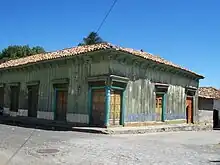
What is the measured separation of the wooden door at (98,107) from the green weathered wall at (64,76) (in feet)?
1.67

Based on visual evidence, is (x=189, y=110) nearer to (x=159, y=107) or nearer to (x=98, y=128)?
(x=159, y=107)

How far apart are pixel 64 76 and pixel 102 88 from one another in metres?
3.54

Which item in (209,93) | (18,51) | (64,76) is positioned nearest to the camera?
(64,76)

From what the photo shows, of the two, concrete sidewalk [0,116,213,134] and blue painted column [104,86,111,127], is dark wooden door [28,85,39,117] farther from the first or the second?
blue painted column [104,86,111,127]

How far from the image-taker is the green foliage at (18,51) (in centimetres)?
4671

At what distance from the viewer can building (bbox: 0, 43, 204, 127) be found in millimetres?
16578

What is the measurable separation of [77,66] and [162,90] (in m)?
6.30

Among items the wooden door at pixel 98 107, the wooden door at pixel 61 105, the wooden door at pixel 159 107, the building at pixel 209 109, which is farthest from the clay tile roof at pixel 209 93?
the wooden door at pixel 61 105

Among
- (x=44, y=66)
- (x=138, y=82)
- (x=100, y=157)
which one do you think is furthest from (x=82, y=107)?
(x=100, y=157)

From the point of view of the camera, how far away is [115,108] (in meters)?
16.9

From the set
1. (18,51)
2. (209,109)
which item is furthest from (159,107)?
A: (18,51)

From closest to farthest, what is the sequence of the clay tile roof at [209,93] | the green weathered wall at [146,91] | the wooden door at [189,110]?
the green weathered wall at [146,91], the wooden door at [189,110], the clay tile roof at [209,93]

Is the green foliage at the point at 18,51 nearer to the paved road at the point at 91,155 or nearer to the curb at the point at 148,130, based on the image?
the curb at the point at 148,130

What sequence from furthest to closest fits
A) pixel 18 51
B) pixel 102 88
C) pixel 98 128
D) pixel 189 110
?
pixel 18 51 < pixel 189 110 < pixel 102 88 < pixel 98 128
